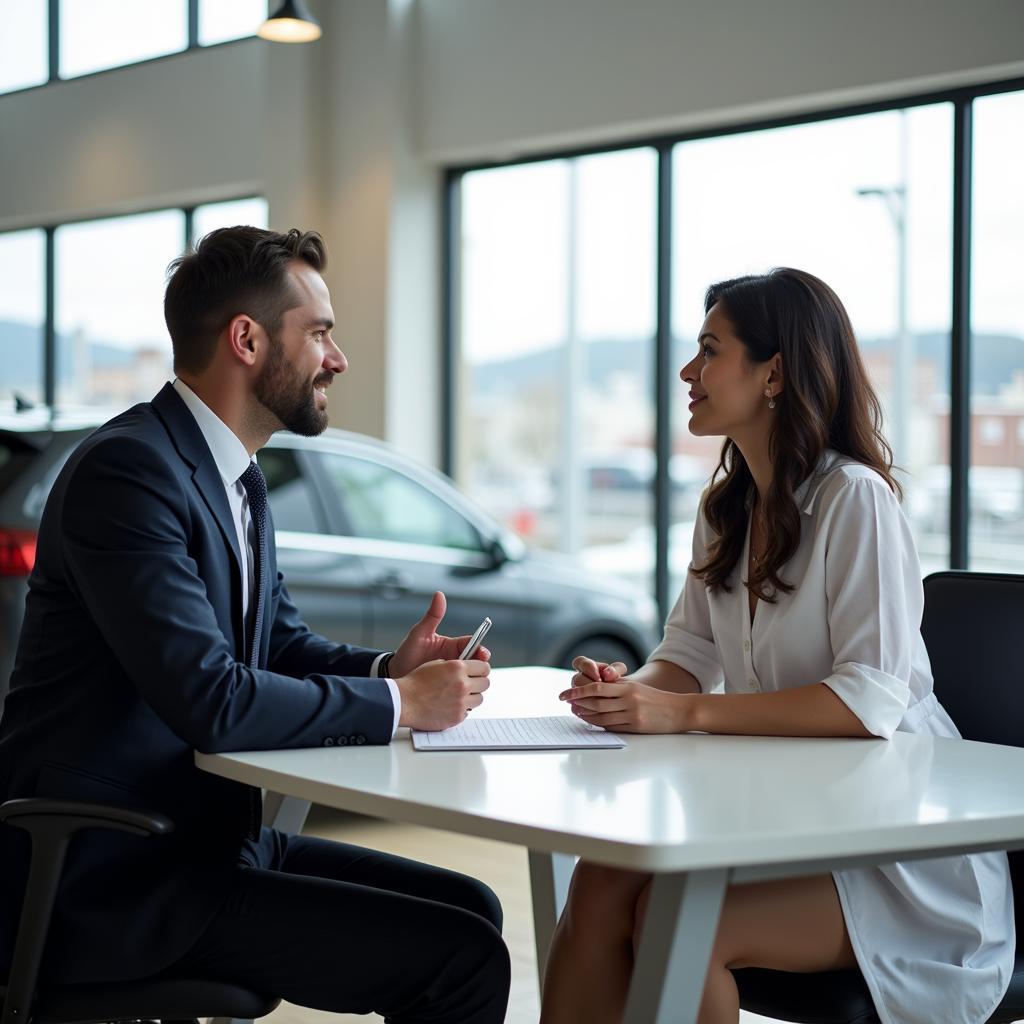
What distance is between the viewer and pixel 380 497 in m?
A: 4.50

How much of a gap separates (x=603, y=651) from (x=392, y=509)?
0.98 meters

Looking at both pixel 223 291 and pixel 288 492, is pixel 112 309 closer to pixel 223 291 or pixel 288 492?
pixel 288 492

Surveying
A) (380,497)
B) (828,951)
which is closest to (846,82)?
(380,497)

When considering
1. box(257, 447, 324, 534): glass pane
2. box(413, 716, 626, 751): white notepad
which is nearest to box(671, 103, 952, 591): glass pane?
box(257, 447, 324, 534): glass pane

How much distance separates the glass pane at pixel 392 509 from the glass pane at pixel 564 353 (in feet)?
5.60

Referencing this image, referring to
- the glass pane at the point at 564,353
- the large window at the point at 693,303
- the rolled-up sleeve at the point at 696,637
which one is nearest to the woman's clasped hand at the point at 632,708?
the rolled-up sleeve at the point at 696,637

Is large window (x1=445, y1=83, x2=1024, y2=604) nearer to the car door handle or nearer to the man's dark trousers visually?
the car door handle

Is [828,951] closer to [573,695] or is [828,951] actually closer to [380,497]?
[573,695]

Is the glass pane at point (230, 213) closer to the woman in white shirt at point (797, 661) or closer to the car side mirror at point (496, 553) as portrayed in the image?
the car side mirror at point (496, 553)

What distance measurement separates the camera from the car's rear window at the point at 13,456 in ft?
12.1

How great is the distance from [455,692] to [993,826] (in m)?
0.69

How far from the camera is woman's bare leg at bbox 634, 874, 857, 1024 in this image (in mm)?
1665

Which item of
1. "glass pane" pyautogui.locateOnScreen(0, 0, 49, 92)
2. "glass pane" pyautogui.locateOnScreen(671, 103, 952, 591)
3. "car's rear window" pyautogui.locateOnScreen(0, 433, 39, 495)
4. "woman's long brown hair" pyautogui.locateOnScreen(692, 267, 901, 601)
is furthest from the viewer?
"glass pane" pyautogui.locateOnScreen(0, 0, 49, 92)

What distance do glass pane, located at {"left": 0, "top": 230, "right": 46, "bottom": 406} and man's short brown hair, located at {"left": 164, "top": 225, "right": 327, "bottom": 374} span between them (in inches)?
292
